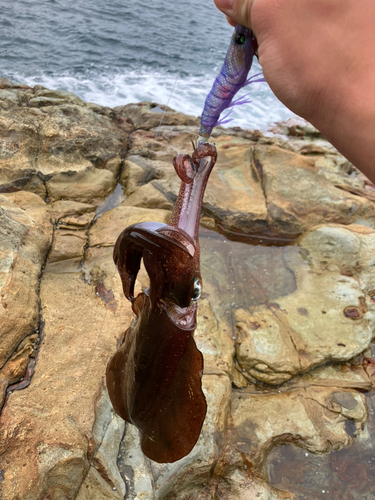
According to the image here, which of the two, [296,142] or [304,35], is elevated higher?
[304,35]

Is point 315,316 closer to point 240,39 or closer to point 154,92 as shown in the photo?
point 240,39

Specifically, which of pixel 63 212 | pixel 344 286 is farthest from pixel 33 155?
pixel 344 286

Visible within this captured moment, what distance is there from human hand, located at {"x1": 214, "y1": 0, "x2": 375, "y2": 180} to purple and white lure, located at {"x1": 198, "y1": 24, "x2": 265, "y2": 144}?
55 centimetres

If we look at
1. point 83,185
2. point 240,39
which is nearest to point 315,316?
point 240,39

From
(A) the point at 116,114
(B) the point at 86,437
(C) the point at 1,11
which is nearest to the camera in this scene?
(B) the point at 86,437

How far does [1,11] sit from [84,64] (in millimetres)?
5338

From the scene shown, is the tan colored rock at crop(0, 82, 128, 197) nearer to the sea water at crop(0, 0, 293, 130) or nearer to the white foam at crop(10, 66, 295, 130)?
the sea water at crop(0, 0, 293, 130)

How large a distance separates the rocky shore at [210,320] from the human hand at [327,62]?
Result: 2.37m

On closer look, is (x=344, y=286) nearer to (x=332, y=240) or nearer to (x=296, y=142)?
(x=332, y=240)

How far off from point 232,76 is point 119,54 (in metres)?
15.1

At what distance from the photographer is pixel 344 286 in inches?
167

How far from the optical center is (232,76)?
233 centimetres

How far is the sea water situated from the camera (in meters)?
12.6

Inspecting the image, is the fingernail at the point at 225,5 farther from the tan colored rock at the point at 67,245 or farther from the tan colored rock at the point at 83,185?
the tan colored rock at the point at 83,185
